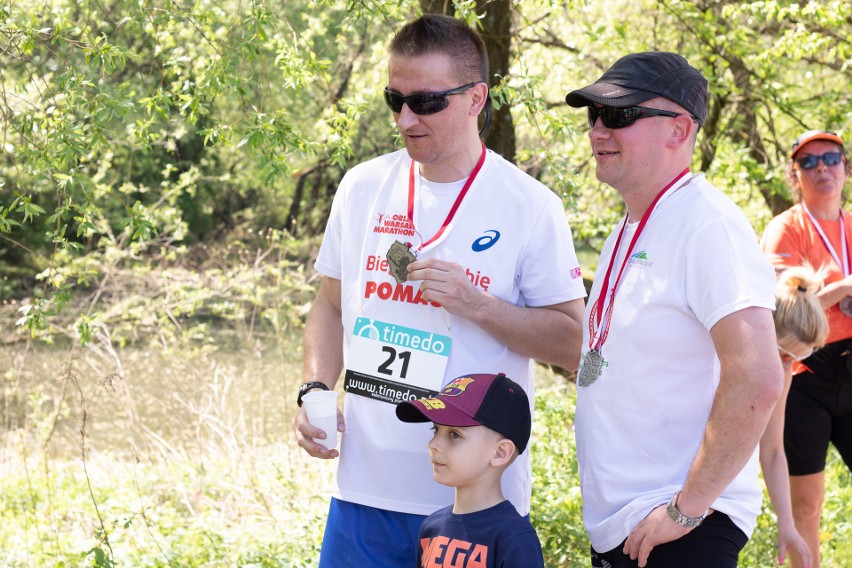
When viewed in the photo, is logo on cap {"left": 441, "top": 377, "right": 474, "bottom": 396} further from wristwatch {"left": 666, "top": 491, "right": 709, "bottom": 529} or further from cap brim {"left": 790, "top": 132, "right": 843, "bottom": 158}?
cap brim {"left": 790, "top": 132, "right": 843, "bottom": 158}

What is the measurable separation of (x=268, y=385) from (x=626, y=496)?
383 inches

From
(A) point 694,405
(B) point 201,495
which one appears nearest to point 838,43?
(B) point 201,495

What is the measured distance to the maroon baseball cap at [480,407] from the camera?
2.39 metres

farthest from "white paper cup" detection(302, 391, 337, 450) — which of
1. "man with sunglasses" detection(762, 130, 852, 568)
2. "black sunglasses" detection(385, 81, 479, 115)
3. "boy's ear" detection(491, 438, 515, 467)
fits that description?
"man with sunglasses" detection(762, 130, 852, 568)

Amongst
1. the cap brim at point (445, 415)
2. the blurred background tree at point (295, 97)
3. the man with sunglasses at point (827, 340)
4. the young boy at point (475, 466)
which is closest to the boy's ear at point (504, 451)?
the young boy at point (475, 466)

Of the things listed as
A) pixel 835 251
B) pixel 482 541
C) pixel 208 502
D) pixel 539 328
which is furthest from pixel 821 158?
pixel 208 502

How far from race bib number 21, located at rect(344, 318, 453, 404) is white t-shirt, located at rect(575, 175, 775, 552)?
54 centimetres

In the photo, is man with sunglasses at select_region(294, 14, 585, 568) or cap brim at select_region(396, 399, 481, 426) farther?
man with sunglasses at select_region(294, 14, 585, 568)

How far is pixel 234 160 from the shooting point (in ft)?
57.5

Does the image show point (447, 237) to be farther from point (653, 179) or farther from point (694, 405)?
point (694, 405)

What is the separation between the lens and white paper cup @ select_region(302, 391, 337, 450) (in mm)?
2670

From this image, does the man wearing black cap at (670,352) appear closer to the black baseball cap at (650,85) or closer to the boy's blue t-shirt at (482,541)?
the black baseball cap at (650,85)

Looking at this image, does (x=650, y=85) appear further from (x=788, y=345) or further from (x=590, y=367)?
(x=788, y=345)

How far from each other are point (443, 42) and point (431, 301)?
77cm
